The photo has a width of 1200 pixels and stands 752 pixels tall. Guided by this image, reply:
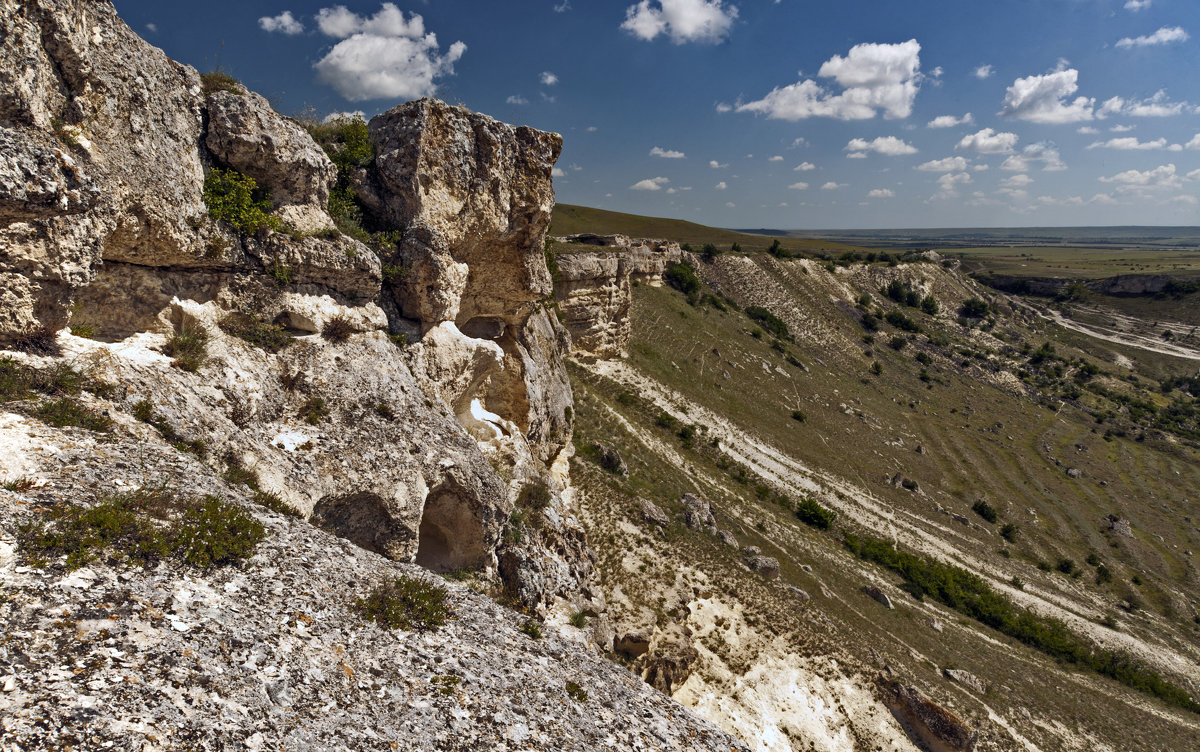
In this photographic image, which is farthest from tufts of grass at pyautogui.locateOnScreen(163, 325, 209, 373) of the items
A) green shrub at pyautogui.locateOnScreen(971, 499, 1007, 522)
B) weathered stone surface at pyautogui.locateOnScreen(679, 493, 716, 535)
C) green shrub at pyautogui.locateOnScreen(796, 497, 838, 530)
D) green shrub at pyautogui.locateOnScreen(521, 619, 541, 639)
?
green shrub at pyautogui.locateOnScreen(971, 499, 1007, 522)

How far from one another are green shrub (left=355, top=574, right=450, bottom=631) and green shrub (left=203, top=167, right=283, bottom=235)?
843 centimetres

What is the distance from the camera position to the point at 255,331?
11.6 metres

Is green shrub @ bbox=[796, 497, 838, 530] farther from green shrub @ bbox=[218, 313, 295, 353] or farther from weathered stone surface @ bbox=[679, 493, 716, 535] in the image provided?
green shrub @ bbox=[218, 313, 295, 353]

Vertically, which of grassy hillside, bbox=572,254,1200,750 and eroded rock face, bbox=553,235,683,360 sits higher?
eroded rock face, bbox=553,235,683,360

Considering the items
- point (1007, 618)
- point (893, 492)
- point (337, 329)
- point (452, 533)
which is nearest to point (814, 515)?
point (1007, 618)

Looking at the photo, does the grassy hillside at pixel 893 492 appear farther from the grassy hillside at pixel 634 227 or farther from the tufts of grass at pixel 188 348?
the grassy hillside at pixel 634 227

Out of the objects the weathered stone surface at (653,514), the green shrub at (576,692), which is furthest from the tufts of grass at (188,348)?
the weathered stone surface at (653,514)

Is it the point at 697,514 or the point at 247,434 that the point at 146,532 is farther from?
the point at 697,514

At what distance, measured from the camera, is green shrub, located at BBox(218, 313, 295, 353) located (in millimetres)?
11406

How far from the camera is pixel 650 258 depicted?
65.2 metres

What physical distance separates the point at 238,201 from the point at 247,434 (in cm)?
530

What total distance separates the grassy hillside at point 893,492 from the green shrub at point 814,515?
0.75 meters

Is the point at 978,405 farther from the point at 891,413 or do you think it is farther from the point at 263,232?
the point at 263,232

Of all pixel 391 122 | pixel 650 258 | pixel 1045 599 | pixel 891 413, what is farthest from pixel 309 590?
pixel 891 413
